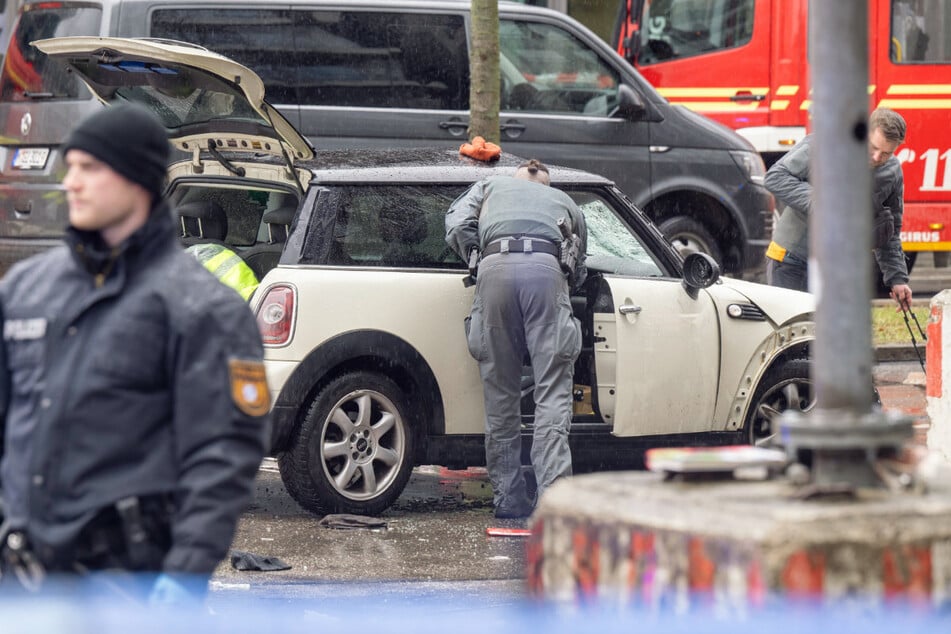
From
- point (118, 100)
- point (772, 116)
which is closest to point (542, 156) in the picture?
point (772, 116)

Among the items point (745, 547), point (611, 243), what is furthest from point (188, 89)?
point (745, 547)

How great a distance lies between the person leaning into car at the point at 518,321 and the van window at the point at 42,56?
4431 millimetres

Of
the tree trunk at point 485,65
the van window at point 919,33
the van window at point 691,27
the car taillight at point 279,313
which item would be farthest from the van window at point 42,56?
the van window at point 919,33

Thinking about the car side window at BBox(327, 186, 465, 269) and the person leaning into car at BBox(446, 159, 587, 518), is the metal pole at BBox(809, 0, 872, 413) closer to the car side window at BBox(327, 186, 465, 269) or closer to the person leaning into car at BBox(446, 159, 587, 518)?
the person leaning into car at BBox(446, 159, 587, 518)

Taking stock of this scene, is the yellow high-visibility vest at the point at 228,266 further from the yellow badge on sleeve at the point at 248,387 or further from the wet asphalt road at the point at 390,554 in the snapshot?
the yellow badge on sleeve at the point at 248,387

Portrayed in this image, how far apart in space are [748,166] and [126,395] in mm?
9027

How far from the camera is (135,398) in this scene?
10.1ft

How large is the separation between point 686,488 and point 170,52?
4.30m

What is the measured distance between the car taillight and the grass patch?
6.69 metres

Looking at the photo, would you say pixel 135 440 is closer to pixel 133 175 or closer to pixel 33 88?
pixel 133 175

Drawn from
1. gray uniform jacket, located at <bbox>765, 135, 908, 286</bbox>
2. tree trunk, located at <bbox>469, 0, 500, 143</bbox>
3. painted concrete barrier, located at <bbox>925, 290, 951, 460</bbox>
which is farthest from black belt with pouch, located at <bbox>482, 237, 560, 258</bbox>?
tree trunk, located at <bbox>469, 0, 500, 143</bbox>

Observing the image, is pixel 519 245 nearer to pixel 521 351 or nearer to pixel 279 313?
pixel 521 351

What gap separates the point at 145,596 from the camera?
2.93 meters

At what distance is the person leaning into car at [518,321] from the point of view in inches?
280
